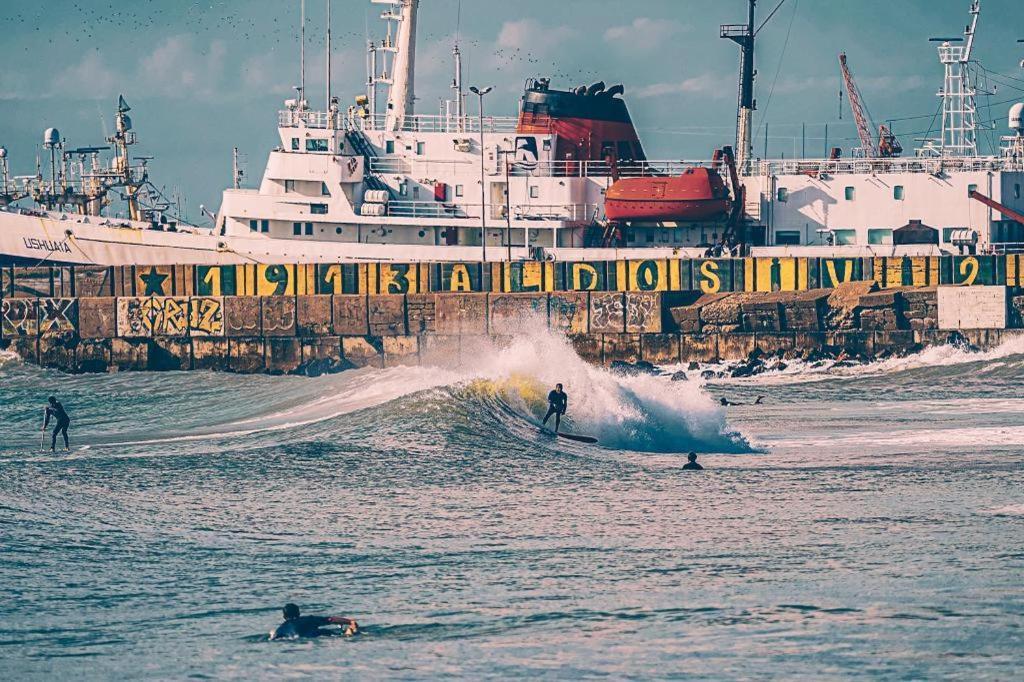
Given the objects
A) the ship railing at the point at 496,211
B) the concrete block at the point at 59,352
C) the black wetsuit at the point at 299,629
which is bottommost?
the black wetsuit at the point at 299,629

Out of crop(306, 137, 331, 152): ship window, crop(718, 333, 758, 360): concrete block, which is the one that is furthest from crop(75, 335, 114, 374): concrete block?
crop(718, 333, 758, 360): concrete block

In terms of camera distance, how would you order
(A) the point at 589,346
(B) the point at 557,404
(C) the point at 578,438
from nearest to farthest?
1. (C) the point at 578,438
2. (B) the point at 557,404
3. (A) the point at 589,346

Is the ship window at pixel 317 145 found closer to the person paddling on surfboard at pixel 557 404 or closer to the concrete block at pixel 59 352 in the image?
the concrete block at pixel 59 352

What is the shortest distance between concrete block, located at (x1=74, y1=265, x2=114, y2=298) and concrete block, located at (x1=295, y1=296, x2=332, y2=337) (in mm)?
8275

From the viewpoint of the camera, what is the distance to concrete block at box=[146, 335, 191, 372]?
54.4 m

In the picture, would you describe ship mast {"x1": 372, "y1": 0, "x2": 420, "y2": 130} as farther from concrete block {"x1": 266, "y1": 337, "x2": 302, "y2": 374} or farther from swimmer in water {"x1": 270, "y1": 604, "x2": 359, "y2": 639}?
swimmer in water {"x1": 270, "y1": 604, "x2": 359, "y2": 639}

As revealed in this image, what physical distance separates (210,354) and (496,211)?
12740 mm

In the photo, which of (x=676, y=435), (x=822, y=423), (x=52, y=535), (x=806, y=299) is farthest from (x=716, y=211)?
(x=52, y=535)

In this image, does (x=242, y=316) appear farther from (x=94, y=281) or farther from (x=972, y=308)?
(x=972, y=308)

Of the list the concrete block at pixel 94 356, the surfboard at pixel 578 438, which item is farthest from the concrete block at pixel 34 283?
the surfboard at pixel 578 438

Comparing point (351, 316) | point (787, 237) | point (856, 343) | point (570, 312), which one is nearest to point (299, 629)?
point (570, 312)

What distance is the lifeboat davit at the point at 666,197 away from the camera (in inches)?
2239

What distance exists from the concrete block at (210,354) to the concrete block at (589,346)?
13.0m

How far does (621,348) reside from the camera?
50750mm
